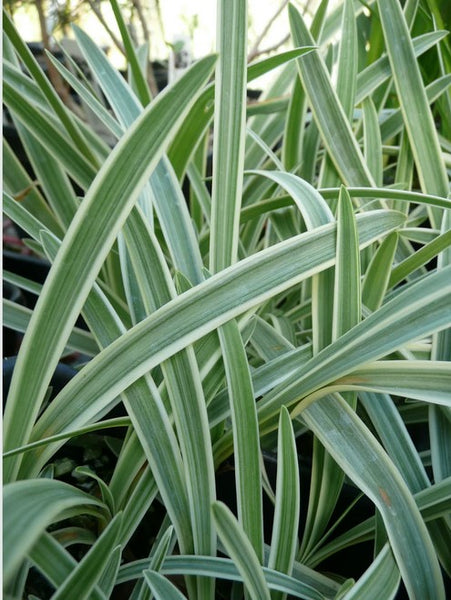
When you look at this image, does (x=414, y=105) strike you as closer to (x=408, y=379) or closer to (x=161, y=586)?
(x=408, y=379)

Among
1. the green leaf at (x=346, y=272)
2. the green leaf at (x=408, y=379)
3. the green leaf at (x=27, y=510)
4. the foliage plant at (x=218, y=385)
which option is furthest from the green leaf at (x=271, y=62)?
the green leaf at (x=27, y=510)

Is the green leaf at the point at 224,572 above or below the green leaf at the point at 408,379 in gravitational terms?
below

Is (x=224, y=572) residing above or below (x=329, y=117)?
below

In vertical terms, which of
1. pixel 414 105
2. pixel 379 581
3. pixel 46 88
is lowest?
pixel 379 581

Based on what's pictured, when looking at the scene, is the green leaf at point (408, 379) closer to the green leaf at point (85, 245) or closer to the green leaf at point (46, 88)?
the green leaf at point (85, 245)

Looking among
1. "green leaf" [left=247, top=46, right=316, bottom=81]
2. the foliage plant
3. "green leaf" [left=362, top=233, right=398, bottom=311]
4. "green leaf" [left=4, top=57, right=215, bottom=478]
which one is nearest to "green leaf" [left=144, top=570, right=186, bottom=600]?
the foliage plant

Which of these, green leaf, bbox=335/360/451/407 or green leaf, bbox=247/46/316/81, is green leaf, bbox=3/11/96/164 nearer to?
green leaf, bbox=247/46/316/81

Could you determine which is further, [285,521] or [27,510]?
[285,521]

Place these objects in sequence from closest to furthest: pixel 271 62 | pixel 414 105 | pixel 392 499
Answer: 1. pixel 392 499
2. pixel 271 62
3. pixel 414 105

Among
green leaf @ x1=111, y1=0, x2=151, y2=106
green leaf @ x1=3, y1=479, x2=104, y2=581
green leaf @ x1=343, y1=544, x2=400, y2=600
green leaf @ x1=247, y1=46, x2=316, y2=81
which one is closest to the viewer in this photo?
green leaf @ x1=3, y1=479, x2=104, y2=581

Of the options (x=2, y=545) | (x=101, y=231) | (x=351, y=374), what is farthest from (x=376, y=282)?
(x=2, y=545)

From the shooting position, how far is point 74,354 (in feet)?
2.30

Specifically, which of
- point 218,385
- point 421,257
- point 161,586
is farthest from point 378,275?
point 161,586

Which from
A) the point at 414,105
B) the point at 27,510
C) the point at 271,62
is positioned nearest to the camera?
the point at 27,510
